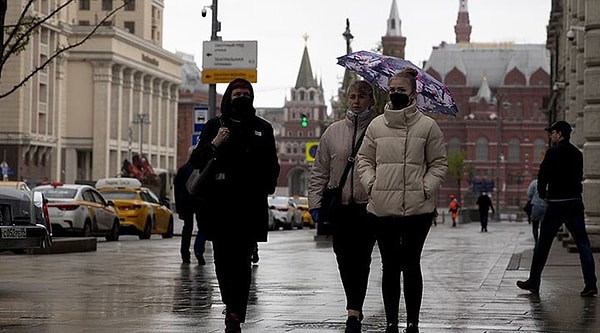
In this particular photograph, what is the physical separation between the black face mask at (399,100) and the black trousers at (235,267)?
1.47 metres

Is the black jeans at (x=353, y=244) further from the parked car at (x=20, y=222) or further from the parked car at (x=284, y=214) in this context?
the parked car at (x=284, y=214)

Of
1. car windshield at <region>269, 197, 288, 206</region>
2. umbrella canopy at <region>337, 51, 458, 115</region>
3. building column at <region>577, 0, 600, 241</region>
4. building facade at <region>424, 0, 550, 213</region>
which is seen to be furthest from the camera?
building facade at <region>424, 0, 550, 213</region>

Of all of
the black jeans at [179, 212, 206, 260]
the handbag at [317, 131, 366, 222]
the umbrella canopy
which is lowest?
the black jeans at [179, 212, 206, 260]

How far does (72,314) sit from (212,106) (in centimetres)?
2431

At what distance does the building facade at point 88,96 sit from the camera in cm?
11444

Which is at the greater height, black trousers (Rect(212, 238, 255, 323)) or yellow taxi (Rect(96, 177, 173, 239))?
black trousers (Rect(212, 238, 255, 323))

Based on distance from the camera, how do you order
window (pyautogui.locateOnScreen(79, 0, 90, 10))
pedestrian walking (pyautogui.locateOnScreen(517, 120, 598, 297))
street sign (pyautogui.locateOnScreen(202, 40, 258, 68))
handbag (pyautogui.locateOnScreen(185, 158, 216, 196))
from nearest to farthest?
handbag (pyautogui.locateOnScreen(185, 158, 216, 196)), pedestrian walking (pyautogui.locateOnScreen(517, 120, 598, 297)), street sign (pyautogui.locateOnScreen(202, 40, 258, 68)), window (pyautogui.locateOnScreen(79, 0, 90, 10))

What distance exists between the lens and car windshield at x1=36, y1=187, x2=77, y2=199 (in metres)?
33.5

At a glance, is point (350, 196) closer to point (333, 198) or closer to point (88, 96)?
point (333, 198)

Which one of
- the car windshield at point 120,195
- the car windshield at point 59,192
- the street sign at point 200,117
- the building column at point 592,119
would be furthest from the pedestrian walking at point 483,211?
the building column at point 592,119

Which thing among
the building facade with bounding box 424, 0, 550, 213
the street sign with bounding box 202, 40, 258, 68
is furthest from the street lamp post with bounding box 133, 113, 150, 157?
the street sign with bounding box 202, 40, 258, 68

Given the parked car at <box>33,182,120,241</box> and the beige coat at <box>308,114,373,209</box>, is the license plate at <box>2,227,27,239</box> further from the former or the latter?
the parked car at <box>33,182,120,241</box>

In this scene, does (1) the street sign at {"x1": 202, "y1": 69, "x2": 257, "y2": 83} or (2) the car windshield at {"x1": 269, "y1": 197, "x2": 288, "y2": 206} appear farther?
(2) the car windshield at {"x1": 269, "y1": 197, "x2": 288, "y2": 206}

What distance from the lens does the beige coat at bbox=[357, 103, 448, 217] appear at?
10.6 meters
